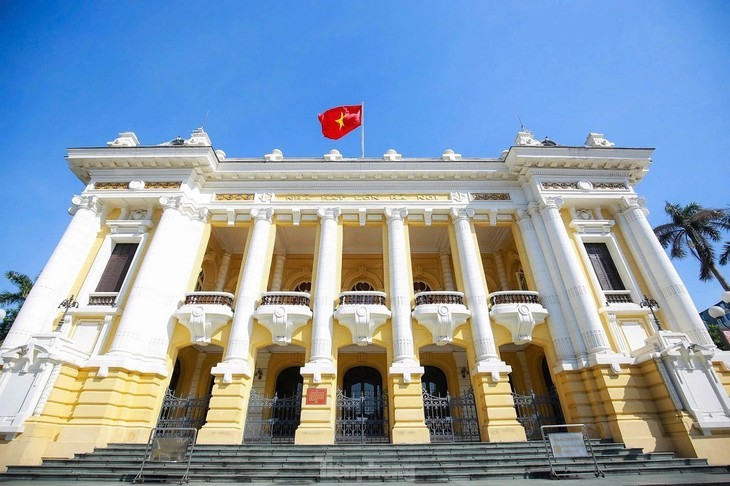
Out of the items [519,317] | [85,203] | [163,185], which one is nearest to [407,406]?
[519,317]

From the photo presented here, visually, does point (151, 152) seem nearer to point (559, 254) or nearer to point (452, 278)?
point (452, 278)

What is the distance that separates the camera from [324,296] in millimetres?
14109

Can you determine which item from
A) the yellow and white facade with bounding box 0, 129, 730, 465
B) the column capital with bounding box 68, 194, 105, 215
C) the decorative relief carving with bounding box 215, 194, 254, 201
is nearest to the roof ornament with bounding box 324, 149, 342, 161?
the yellow and white facade with bounding box 0, 129, 730, 465

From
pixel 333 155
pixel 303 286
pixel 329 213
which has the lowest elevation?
pixel 303 286

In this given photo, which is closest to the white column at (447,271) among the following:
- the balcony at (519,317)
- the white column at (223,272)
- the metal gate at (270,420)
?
the balcony at (519,317)

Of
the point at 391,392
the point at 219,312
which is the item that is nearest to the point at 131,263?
the point at 219,312

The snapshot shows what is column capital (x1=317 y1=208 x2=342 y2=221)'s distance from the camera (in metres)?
16.2

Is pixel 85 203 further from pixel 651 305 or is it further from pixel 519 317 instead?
pixel 651 305

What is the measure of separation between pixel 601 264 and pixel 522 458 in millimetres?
9713

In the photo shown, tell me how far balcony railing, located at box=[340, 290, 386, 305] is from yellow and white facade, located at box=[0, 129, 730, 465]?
0.10 metres

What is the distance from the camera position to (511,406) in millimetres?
11930

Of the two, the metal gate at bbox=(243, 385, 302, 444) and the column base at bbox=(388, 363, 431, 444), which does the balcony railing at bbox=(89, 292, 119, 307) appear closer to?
the metal gate at bbox=(243, 385, 302, 444)

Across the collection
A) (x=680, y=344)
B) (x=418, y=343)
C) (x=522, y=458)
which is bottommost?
(x=522, y=458)

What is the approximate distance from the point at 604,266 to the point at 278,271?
53.3 ft
